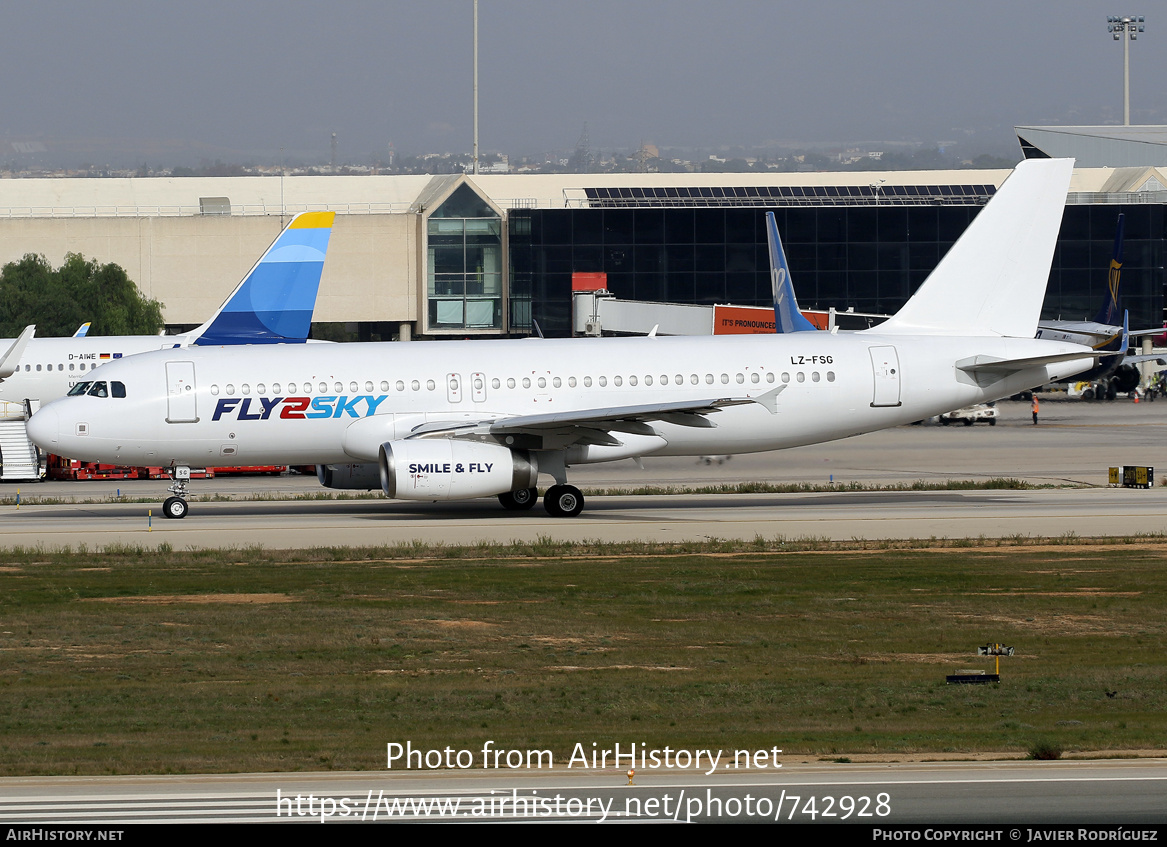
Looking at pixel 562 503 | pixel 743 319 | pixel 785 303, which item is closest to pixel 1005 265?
pixel 562 503

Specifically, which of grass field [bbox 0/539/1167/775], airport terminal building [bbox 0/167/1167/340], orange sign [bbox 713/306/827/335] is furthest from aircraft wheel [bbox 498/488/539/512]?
airport terminal building [bbox 0/167/1167/340]

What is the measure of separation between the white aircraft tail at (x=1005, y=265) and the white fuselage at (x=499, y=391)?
76cm

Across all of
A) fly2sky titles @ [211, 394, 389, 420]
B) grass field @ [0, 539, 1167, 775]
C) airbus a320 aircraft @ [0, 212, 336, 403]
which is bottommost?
grass field @ [0, 539, 1167, 775]

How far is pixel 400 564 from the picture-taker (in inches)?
989

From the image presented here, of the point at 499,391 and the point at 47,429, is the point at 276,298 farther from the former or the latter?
the point at 499,391

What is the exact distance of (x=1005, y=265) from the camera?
34.3 m

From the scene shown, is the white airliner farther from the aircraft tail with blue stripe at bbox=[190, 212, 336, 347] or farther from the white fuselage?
the aircraft tail with blue stripe at bbox=[190, 212, 336, 347]

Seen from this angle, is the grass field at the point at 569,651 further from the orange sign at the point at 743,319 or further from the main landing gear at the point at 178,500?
the orange sign at the point at 743,319

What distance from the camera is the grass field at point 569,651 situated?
41.6 feet

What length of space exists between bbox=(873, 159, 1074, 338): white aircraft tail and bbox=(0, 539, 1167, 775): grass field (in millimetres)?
9139

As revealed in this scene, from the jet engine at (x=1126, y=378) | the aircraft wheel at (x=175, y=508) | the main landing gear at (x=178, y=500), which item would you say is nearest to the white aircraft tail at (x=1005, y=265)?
the main landing gear at (x=178, y=500)

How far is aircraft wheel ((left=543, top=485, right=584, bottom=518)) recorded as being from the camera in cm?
3225

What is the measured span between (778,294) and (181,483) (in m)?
32.0

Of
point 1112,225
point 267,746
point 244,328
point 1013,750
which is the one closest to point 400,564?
point 267,746
